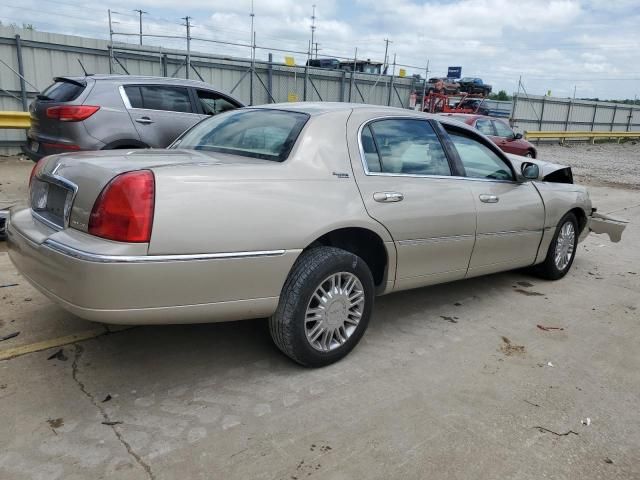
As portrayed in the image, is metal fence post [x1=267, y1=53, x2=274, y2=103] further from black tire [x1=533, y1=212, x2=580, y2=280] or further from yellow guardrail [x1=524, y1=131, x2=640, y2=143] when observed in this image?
yellow guardrail [x1=524, y1=131, x2=640, y2=143]

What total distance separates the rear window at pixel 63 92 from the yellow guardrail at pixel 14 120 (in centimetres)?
322

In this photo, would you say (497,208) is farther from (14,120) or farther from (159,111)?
(14,120)

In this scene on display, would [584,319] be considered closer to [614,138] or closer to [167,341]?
[167,341]

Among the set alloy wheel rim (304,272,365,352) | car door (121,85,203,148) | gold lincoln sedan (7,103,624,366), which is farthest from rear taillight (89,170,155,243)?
car door (121,85,203,148)

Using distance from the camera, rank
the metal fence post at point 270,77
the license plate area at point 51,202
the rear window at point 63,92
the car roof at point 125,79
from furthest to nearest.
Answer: the metal fence post at point 270,77
the car roof at point 125,79
the rear window at point 63,92
the license plate area at point 51,202

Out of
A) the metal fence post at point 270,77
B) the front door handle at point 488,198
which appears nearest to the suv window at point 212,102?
the front door handle at point 488,198

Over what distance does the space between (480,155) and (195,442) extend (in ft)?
10.5

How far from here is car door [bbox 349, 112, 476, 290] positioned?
3518 millimetres

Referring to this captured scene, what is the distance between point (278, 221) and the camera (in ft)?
9.57

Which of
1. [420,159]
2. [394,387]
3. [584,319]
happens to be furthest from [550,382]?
[420,159]

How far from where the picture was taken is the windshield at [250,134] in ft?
11.0

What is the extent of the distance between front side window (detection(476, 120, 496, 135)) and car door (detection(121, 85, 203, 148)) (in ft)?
27.2

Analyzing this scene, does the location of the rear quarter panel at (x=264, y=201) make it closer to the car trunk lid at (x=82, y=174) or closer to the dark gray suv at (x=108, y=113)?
the car trunk lid at (x=82, y=174)

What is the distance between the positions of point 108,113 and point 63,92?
2.23 ft
